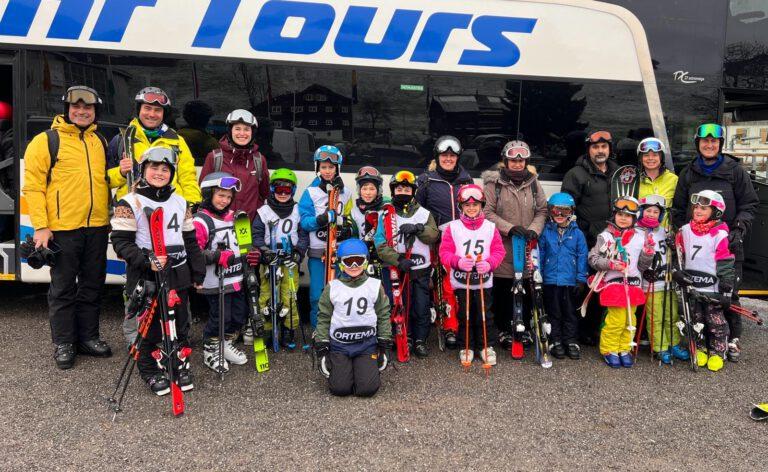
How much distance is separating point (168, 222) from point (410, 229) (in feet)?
6.39

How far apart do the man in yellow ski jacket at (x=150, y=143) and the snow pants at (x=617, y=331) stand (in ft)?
12.7

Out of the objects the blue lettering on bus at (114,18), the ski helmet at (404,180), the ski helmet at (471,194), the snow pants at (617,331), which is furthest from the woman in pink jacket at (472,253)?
the blue lettering on bus at (114,18)

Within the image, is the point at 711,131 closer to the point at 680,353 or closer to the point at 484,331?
the point at 680,353

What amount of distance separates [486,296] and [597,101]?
2.40m

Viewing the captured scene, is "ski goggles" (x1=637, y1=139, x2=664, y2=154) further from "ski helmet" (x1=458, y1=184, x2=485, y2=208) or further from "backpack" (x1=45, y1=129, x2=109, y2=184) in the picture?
"backpack" (x1=45, y1=129, x2=109, y2=184)

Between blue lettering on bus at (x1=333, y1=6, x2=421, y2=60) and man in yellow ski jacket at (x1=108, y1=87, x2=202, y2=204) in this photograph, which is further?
blue lettering on bus at (x1=333, y1=6, x2=421, y2=60)

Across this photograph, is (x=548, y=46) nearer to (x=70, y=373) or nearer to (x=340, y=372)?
(x=340, y=372)

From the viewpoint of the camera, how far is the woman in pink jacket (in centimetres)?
434

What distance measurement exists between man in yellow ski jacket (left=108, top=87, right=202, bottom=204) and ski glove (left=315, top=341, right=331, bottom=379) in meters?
1.69

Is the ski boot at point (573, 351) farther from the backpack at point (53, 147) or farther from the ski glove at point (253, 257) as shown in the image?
the backpack at point (53, 147)

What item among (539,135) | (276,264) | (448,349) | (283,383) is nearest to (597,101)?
(539,135)

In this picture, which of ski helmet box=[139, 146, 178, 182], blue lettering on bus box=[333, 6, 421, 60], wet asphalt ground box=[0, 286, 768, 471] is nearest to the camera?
wet asphalt ground box=[0, 286, 768, 471]

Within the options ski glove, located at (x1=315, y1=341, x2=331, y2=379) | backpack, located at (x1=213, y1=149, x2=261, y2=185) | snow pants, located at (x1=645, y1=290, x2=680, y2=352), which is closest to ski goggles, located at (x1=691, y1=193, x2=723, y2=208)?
snow pants, located at (x1=645, y1=290, x2=680, y2=352)

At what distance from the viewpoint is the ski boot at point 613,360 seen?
4.46 meters
